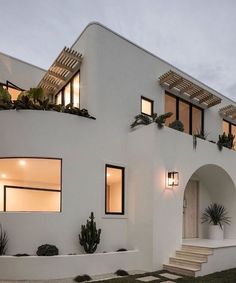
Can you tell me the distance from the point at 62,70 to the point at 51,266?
24.4ft

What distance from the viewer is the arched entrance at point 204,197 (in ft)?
44.5

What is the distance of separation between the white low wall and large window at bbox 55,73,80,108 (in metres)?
5.52

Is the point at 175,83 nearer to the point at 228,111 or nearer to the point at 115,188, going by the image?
the point at 228,111

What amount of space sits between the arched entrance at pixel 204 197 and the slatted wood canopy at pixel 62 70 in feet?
21.6

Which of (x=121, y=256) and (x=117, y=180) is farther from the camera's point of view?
(x=117, y=180)

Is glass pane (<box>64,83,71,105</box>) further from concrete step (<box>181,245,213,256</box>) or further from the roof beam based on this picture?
concrete step (<box>181,245,213,256</box>)

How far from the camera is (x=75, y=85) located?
12.5 metres

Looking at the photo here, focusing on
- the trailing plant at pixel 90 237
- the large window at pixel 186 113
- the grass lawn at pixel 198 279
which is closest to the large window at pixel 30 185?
the trailing plant at pixel 90 237

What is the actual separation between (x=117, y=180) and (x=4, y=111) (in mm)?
4286

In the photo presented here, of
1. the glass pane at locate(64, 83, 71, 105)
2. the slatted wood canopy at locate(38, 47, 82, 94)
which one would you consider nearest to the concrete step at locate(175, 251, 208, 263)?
the glass pane at locate(64, 83, 71, 105)

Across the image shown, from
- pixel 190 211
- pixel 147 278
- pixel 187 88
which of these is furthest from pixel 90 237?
pixel 187 88

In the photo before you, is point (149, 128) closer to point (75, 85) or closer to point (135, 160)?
point (135, 160)

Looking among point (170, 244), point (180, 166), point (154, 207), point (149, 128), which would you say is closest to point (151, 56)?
point (149, 128)

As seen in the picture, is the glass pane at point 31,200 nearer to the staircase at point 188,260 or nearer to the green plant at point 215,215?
the staircase at point 188,260
